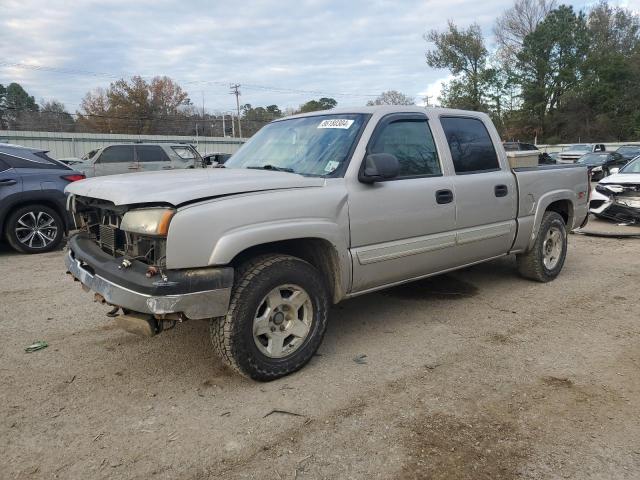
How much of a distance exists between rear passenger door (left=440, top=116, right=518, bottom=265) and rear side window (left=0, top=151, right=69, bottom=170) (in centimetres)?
635

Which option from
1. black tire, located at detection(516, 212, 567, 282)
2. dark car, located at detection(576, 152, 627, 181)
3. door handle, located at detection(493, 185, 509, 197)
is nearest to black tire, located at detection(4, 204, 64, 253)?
door handle, located at detection(493, 185, 509, 197)

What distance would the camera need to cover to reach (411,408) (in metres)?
3.00

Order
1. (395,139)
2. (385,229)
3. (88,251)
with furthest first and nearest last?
(395,139) → (385,229) → (88,251)

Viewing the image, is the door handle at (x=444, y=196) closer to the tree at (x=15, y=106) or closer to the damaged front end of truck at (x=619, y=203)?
the damaged front end of truck at (x=619, y=203)

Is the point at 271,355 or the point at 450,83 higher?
the point at 450,83

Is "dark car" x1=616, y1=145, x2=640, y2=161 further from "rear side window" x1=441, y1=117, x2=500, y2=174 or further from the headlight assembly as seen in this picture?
the headlight assembly

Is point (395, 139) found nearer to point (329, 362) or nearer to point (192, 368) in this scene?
point (329, 362)

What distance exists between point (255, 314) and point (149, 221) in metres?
0.86

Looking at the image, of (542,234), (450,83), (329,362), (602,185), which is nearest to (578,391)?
(329,362)

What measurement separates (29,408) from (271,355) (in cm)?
148

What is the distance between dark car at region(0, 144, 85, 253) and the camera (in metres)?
7.35

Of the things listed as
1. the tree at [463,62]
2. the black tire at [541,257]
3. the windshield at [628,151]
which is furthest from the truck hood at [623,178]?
the tree at [463,62]

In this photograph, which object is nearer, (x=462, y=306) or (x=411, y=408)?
(x=411, y=408)

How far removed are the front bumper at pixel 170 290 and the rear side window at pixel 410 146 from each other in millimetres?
1654
